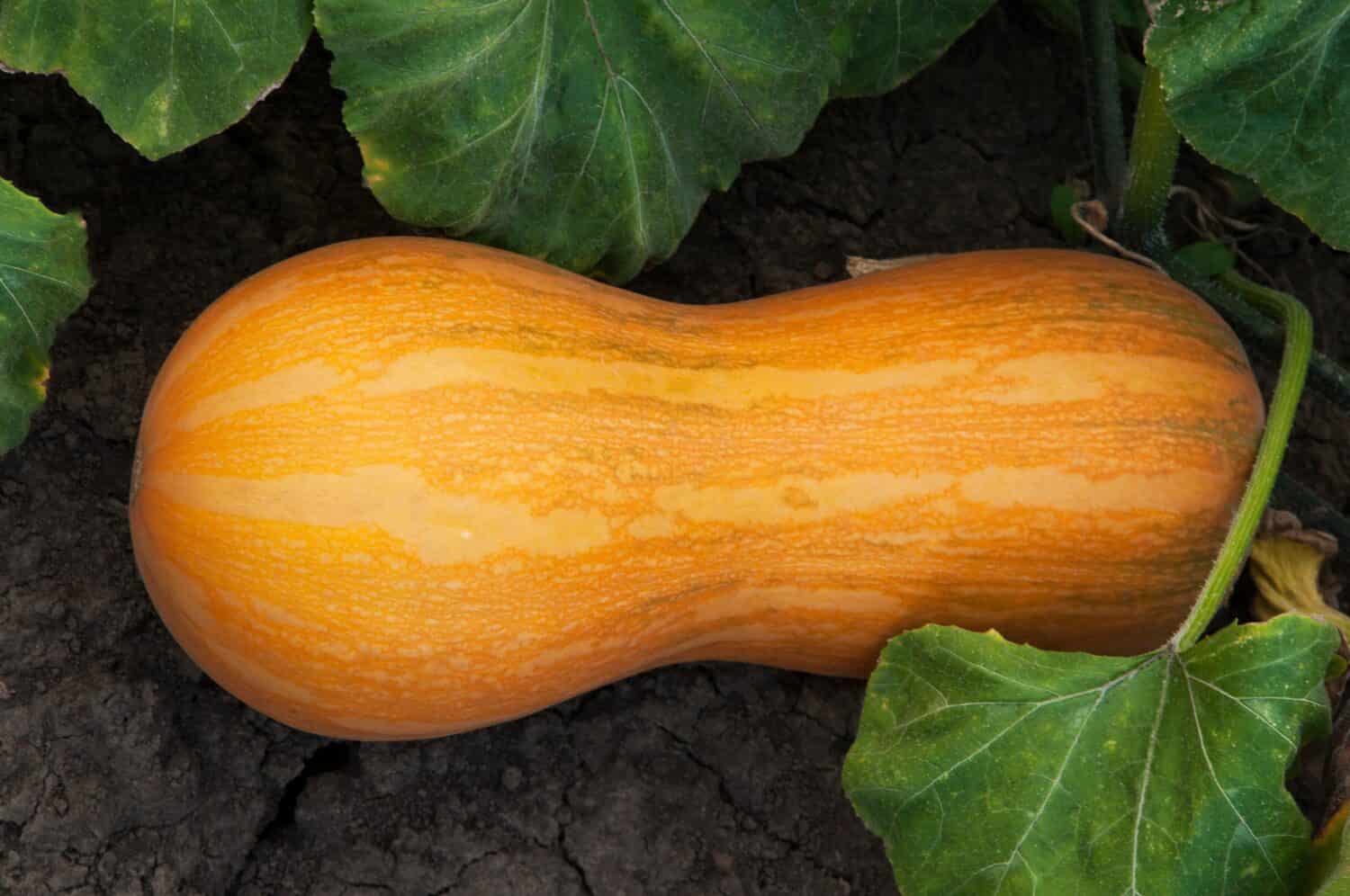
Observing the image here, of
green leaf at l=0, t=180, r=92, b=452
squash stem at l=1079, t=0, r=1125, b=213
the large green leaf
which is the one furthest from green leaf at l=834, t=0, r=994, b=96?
green leaf at l=0, t=180, r=92, b=452

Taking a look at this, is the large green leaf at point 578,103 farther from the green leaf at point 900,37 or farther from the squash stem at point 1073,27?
the squash stem at point 1073,27

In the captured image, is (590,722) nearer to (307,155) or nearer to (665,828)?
(665,828)

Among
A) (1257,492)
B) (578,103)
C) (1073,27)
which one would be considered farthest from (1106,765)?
(1073,27)

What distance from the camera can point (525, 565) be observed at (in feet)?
5.43

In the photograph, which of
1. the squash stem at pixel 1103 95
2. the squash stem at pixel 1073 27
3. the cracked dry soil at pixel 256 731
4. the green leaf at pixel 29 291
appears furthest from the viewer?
the squash stem at pixel 1073 27

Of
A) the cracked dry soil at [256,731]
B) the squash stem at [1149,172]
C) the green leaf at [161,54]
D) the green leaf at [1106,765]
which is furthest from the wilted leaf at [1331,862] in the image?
the green leaf at [161,54]

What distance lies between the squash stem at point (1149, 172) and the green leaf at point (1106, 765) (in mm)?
703

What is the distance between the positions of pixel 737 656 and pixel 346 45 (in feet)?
3.11

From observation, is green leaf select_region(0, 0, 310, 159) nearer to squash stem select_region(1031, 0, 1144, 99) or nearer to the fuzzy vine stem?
the fuzzy vine stem

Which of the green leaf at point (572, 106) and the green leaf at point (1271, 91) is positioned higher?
the green leaf at point (1271, 91)

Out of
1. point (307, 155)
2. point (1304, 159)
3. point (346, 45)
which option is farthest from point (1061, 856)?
point (307, 155)

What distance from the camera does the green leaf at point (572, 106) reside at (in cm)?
179

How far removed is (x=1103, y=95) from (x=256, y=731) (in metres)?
1.60

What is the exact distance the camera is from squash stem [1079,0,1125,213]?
2.25 m
